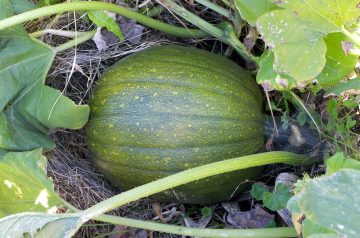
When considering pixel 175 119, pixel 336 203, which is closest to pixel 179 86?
pixel 175 119

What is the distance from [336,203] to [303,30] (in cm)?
61

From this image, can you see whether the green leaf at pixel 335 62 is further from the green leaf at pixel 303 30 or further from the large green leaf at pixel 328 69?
the green leaf at pixel 303 30

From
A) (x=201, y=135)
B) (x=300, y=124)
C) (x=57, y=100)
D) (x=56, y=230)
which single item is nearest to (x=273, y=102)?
(x=300, y=124)

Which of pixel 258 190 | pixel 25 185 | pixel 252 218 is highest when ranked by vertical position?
pixel 25 185

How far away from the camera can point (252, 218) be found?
6.77 feet


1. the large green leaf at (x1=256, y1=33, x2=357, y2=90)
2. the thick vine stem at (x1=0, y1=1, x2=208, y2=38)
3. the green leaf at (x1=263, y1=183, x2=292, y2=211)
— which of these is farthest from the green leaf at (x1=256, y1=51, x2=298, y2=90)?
the thick vine stem at (x1=0, y1=1, x2=208, y2=38)

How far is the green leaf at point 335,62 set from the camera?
1.63 meters

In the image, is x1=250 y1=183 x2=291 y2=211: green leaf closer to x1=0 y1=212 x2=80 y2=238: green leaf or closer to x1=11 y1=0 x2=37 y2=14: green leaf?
x1=0 y1=212 x2=80 y2=238: green leaf

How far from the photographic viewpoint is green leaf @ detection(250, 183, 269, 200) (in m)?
1.97

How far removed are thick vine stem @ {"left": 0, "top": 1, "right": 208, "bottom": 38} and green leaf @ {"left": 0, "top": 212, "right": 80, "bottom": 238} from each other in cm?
58

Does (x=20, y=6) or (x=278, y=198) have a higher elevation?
(x=20, y=6)

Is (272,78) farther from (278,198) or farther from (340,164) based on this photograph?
(278,198)

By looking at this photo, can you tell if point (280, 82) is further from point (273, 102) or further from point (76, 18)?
point (76, 18)

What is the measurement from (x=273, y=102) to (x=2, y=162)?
0.94 meters
